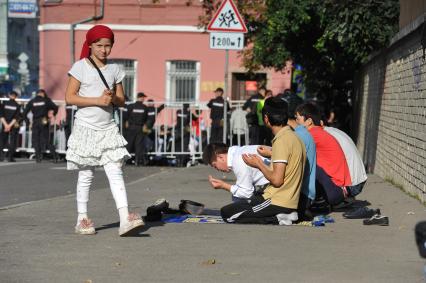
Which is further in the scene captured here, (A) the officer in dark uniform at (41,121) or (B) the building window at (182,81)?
(B) the building window at (182,81)

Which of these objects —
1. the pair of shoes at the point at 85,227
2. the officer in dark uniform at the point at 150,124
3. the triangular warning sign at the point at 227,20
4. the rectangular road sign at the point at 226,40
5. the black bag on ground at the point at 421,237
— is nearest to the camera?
the black bag on ground at the point at 421,237

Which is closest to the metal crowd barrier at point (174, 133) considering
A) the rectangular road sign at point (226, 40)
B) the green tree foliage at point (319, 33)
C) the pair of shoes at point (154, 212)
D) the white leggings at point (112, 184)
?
the green tree foliage at point (319, 33)

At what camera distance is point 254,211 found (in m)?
10.2

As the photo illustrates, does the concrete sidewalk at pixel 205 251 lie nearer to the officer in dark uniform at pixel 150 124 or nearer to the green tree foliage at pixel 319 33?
the green tree foliage at pixel 319 33

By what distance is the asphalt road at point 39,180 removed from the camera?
602 inches

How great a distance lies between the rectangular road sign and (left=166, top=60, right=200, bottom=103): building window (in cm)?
1864

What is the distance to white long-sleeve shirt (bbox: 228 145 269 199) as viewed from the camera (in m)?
10.2

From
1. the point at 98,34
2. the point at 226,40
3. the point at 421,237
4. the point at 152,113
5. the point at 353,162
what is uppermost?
the point at 98,34

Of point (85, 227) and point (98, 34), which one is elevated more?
point (98, 34)

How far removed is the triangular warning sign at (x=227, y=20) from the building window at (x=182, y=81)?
18.8 metres

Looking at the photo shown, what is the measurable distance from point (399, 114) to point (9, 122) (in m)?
13.4

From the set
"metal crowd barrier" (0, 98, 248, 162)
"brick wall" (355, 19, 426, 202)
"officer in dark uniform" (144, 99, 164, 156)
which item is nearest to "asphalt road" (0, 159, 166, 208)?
"metal crowd barrier" (0, 98, 248, 162)

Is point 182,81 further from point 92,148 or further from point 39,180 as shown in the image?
point 92,148

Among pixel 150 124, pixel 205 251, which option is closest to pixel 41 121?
pixel 150 124
